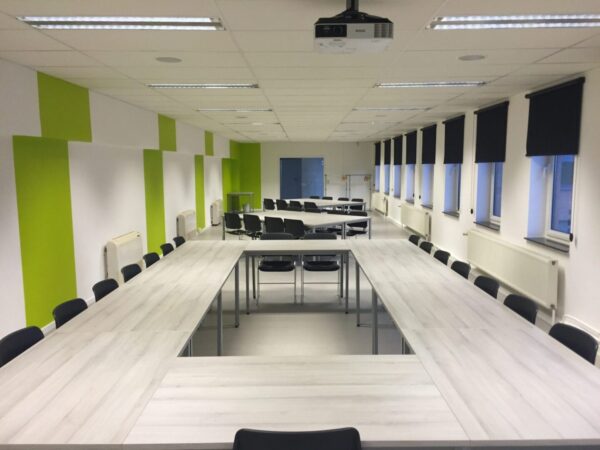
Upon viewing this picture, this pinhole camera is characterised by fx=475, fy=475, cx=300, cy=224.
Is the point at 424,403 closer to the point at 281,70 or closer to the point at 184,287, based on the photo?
the point at 184,287

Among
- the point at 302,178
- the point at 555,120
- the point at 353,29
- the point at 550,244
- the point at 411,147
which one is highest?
the point at 353,29

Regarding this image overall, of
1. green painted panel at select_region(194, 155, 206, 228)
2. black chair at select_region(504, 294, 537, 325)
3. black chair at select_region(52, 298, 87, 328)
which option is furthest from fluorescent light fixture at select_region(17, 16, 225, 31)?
green painted panel at select_region(194, 155, 206, 228)

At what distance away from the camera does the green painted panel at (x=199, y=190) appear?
40.5 feet

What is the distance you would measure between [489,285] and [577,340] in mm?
1252

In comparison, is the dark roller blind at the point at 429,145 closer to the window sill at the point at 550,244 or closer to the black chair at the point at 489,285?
the window sill at the point at 550,244

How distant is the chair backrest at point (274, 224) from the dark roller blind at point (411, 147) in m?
4.98

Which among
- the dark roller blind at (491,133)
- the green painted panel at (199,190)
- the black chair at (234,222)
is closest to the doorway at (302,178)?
the green painted panel at (199,190)

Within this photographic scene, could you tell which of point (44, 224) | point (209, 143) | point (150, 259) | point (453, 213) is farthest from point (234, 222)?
point (44, 224)

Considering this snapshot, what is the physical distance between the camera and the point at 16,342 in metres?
2.69

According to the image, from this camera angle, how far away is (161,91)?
19.0 feet

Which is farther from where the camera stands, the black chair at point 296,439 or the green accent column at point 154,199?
the green accent column at point 154,199

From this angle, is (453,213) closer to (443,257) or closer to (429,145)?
(429,145)

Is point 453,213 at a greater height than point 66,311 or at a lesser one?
greater

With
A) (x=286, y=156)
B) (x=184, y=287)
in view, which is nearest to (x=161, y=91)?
(x=184, y=287)
